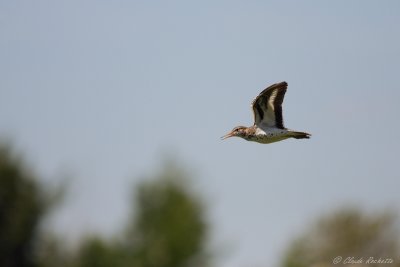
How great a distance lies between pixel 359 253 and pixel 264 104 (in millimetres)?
30913

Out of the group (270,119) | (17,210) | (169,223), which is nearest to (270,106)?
(270,119)

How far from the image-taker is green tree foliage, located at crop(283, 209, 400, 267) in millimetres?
50594

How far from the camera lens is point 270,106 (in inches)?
925

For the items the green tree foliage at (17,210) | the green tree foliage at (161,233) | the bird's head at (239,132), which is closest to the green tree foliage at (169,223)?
the green tree foliage at (161,233)

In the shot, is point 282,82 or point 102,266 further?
point 102,266

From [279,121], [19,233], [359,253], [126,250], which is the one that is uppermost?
[19,233]

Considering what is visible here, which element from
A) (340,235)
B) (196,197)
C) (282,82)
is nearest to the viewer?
(282,82)

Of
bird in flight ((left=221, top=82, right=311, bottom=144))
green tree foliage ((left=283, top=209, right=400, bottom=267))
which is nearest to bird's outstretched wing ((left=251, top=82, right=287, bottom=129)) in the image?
bird in flight ((left=221, top=82, right=311, bottom=144))

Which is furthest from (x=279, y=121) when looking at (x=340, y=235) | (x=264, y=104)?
(x=340, y=235)

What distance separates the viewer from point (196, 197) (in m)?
52.8

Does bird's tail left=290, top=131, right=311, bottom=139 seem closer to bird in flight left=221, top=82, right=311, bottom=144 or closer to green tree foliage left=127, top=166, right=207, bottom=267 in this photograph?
bird in flight left=221, top=82, right=311, bottom=144

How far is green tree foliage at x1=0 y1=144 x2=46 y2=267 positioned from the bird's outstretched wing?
34.9m

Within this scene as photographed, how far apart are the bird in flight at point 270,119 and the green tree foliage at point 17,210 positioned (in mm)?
34703

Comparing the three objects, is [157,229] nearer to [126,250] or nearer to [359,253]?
[126,250]
